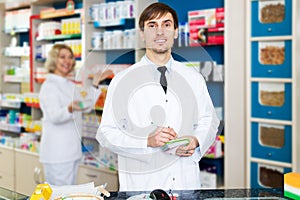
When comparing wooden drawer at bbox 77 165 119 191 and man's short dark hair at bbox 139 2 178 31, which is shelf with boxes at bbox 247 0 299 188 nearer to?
wooden drawer at bbox 77 165 119 191

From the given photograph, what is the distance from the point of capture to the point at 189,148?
2297 millimetres

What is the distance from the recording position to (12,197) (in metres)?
2.07

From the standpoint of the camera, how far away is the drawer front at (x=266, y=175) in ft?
12.7

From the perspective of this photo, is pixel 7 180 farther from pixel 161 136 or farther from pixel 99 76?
pixel 161 136

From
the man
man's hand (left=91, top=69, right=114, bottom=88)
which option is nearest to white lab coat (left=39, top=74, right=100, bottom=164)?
man's hand (left=91, top=69, right=114, bottom=88)

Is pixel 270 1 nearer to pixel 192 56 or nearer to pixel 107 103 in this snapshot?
pixel 192 56

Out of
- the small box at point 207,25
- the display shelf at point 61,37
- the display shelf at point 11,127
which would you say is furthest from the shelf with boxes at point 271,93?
the display shelf at point 11,127

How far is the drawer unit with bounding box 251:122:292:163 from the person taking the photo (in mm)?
3795

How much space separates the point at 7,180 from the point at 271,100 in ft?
12.5

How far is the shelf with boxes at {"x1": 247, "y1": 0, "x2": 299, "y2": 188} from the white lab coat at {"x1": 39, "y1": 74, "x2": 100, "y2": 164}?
5.03 feet

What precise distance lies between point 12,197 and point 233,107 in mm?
2383

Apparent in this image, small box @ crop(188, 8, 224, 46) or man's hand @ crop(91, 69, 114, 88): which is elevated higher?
small box @ crop(188, 8, 224, 46)

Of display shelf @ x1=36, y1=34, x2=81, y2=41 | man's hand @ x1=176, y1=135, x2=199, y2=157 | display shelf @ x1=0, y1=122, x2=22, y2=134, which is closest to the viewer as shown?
man's hand @ x1=176, y1=135, x2=199, y2=157

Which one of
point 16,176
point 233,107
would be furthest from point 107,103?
point 16,176
